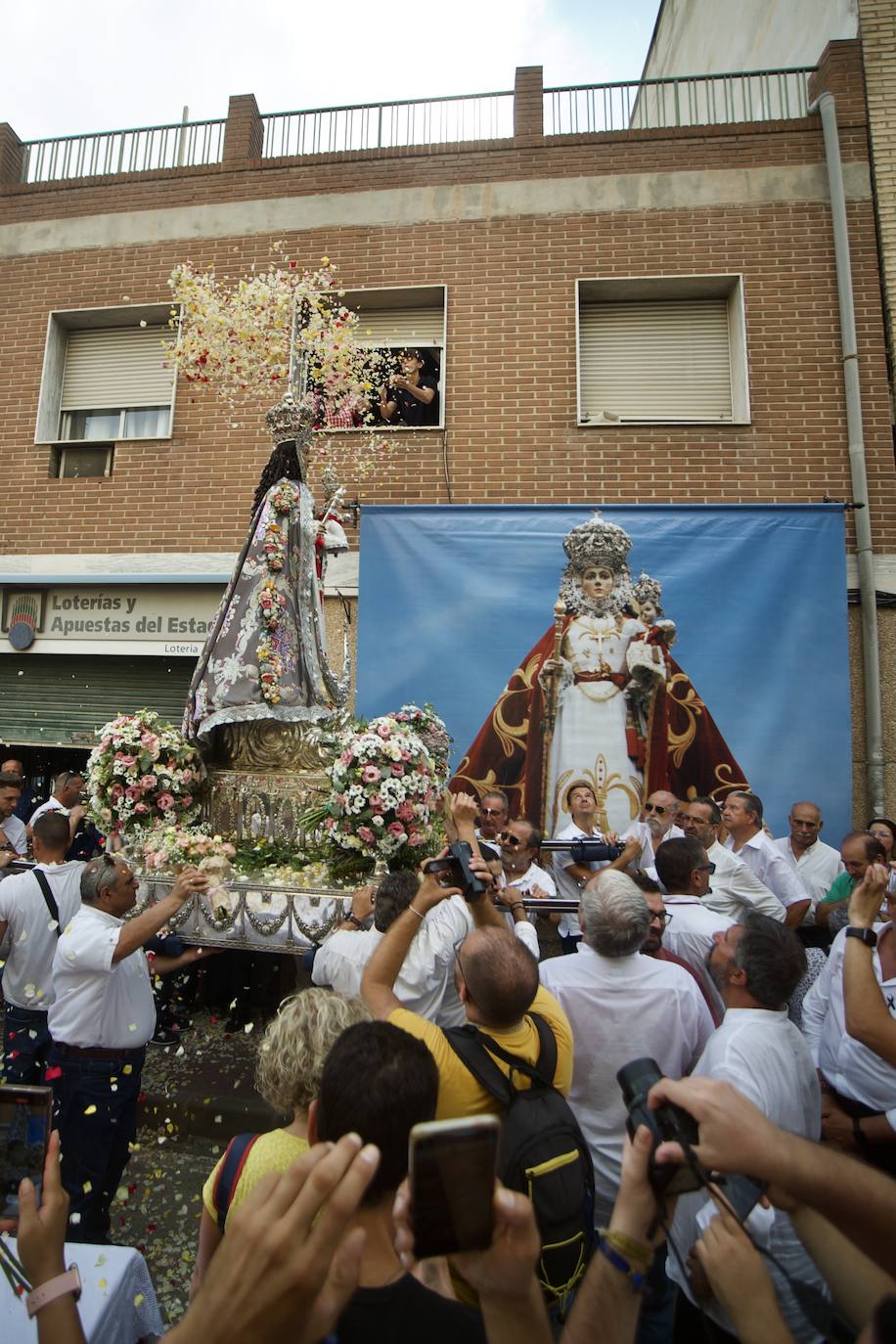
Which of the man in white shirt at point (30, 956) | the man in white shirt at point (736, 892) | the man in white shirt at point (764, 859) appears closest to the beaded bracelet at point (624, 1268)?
the man in white shirt at point (736, 892)

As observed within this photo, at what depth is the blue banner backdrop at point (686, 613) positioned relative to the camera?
727 cm

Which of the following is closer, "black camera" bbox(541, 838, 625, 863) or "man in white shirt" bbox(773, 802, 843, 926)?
"black camera" bbox(541, 838, 625, 863)

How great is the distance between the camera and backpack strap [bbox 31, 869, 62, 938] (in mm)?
3939

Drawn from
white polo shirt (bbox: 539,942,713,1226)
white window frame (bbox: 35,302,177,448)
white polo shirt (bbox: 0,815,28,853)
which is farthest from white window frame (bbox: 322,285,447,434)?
white polo shirt (bbox: 539,942,713,1226)

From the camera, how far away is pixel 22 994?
3838mm

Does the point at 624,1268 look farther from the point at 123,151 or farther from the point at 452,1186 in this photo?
the point at 123,151

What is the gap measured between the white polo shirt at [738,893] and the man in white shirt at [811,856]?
1.57 meters

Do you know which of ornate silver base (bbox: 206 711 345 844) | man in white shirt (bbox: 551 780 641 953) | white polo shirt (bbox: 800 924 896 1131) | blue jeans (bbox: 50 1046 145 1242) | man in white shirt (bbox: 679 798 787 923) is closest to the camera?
white polo shirt (bbox: 800 924 896 1131)

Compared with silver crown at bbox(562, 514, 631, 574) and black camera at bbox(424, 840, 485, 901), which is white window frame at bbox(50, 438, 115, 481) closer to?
silver crown at bbox(562, 514, 631, 574)

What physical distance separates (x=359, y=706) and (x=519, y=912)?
448 centimetres

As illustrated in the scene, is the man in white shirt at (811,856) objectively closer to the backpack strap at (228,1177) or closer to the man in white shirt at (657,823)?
the man in white shirt at (657,823)

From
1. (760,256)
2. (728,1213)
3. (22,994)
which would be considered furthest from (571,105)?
(728,1213)

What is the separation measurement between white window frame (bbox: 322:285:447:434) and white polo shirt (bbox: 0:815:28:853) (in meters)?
4.85

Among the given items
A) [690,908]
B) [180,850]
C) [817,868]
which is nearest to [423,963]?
[690,908]
